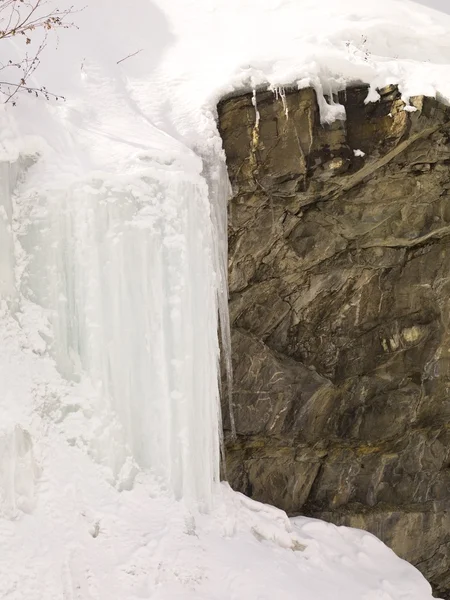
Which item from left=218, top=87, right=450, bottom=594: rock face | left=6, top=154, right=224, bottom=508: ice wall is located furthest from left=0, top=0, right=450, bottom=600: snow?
left=218, top=87, right=450, bottom=594: rock face

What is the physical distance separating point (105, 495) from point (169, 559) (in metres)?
0.63

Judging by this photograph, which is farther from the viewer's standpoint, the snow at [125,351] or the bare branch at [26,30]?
A: the bare branch at [26,30]

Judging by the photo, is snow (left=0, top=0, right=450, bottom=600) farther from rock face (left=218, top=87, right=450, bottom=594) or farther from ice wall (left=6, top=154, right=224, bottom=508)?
rock face (left=218, top=87, right=450, bottom=594)

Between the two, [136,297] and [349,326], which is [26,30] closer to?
[136,297]

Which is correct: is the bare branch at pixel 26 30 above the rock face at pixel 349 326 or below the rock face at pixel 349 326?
above

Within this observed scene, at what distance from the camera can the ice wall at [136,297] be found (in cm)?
491

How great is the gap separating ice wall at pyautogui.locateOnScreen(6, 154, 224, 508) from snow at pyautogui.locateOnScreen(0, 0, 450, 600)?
0.04 feet

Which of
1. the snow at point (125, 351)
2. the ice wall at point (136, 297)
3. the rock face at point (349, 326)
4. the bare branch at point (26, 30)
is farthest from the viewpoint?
the rock face at point (349, 326)

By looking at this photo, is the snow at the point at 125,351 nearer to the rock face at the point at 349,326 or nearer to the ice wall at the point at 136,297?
the ice wall at the point at 136,297

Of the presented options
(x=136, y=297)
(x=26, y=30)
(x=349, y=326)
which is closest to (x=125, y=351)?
(x=136, y=297)

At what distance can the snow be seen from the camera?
465cm

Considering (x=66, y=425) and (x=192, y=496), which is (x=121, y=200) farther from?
(x=192, y=496)

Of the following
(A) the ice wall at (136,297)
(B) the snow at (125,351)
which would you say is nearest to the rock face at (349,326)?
(B) the snow at (125,351)

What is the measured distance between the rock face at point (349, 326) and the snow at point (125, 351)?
0.53 m
